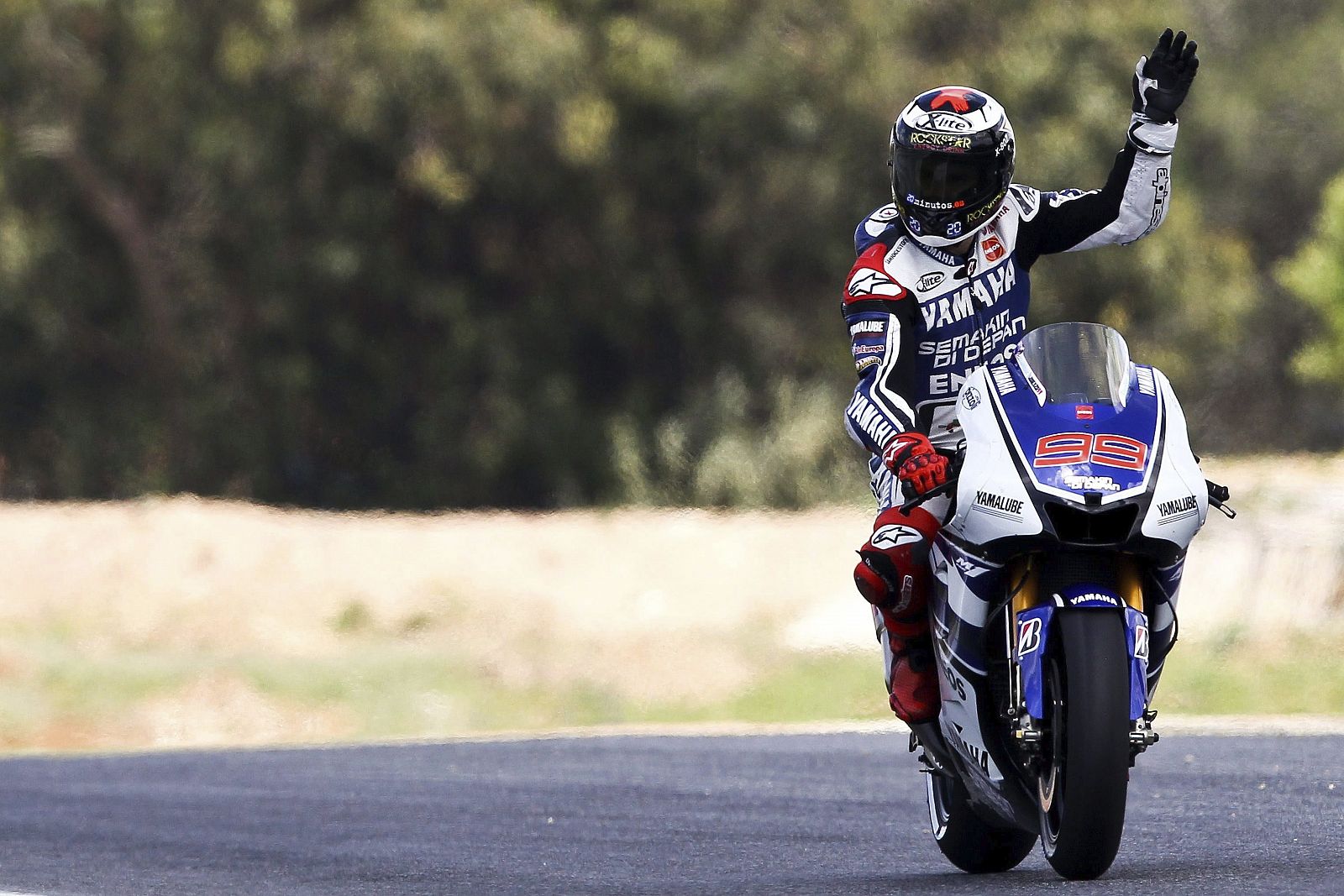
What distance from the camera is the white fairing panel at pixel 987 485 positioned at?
595 cm

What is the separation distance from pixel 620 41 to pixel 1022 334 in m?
31.0

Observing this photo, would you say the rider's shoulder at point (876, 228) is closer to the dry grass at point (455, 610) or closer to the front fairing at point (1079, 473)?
the front fairing at point (1079, 473)

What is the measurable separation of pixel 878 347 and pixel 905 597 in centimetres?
74

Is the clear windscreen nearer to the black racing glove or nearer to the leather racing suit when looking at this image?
the leather racing suit

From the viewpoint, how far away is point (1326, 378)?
4112 cm

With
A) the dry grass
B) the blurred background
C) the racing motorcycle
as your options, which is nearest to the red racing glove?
the racing motorcycle

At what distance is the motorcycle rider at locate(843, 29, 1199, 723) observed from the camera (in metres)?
6.73

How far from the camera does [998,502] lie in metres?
6.02

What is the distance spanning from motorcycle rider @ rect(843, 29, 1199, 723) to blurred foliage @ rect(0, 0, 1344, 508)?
2809 cm

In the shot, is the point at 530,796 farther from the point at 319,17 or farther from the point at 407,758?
the point at 319,17

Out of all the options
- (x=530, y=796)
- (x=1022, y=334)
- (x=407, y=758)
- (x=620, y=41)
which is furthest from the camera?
(x=620, y=41)

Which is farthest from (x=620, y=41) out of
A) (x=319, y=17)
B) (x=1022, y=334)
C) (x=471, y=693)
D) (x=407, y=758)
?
(x=1022, y=334)

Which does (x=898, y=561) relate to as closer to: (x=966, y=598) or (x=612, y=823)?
(x=966, y=598)

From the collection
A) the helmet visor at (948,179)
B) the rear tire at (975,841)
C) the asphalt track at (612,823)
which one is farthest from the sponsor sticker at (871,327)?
the asphalt track at (612,823)
